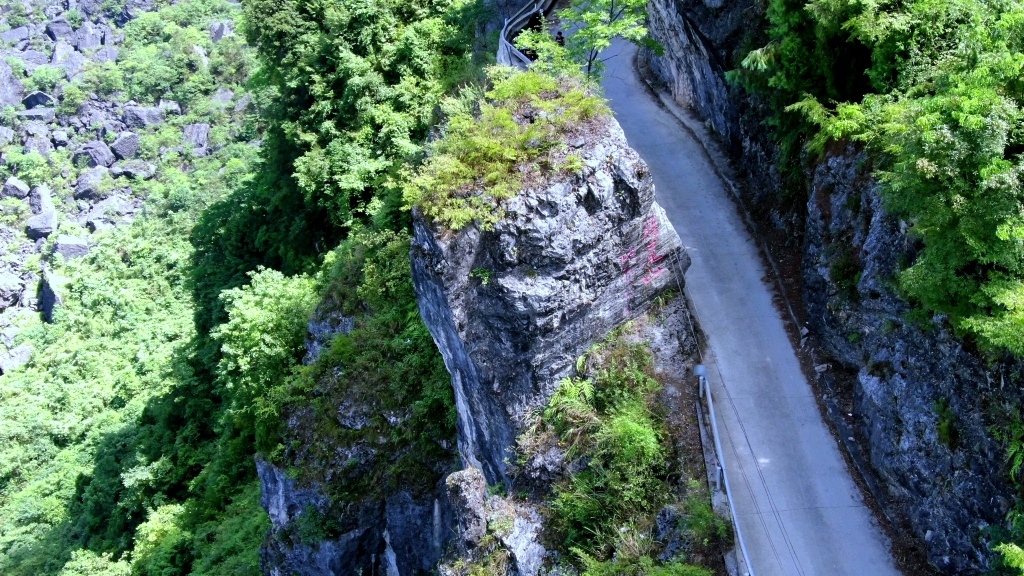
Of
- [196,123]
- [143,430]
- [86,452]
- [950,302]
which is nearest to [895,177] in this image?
[950,302]

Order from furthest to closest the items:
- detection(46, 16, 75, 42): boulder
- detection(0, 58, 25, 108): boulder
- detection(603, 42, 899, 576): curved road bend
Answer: detection(46, 16, 75, 42): boulder
detection(0, 58, 25, 108): boulder
detection(603, 42, 899, 576): curved road bend

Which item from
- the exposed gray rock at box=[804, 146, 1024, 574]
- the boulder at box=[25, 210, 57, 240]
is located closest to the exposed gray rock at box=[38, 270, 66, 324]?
the boulder at box=[25, 210, 57, 240]

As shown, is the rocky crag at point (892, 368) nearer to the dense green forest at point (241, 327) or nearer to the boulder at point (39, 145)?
the dense green forest at point (241, 327)

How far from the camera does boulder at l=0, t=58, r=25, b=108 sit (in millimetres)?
75037

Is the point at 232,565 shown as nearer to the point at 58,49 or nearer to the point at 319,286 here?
the point at 319,286

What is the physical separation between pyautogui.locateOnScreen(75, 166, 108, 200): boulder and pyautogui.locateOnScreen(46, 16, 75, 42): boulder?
95.7 feet

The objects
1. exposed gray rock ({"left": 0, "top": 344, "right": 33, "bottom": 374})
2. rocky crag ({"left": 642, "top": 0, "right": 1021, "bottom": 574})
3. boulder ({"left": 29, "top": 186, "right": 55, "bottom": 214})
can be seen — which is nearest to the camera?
rocky crag ({"left": 642, "top": 0, "right": 1021, "bottom": 574})

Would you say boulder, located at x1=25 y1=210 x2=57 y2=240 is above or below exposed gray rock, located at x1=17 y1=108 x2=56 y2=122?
below

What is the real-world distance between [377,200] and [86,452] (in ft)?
77.1

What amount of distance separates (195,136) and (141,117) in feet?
23.5

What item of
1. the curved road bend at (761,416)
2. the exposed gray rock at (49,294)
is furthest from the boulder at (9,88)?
the curved road bend at (761,416)

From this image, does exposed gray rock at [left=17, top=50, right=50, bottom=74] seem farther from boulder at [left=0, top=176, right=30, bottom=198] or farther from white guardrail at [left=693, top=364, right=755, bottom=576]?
white guardrail at [left=693, top=364, right=755, bottom=576]

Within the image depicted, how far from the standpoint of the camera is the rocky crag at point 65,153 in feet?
188

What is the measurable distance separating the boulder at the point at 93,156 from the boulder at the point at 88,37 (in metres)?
21.8
